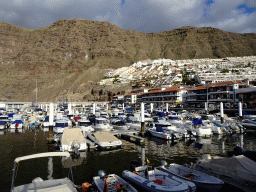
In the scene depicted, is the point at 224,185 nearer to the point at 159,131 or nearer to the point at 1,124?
→ the point at 159,131

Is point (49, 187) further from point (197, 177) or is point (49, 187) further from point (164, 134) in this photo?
point (164, 134)

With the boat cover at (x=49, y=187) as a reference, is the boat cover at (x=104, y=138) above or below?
below

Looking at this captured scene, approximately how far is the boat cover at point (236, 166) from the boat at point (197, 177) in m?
1.31

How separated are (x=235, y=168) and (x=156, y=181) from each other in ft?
17.9

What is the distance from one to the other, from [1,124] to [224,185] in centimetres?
4362

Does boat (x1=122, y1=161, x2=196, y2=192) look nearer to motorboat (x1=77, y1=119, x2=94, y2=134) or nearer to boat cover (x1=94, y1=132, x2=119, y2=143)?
boat cover (x1=94, y1=132, x2=119, y2=143)

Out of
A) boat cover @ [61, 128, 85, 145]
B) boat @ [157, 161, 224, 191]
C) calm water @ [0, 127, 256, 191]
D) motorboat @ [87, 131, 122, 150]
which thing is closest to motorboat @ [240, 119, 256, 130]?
calm water @ [0, 127, 256, 191]

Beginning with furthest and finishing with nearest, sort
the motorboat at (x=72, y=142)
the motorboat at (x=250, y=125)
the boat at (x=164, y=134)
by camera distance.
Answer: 1. the motorboat at (x=250, y=125)
2. the boat at (x=164, y=134)
3. the motorboat at (x=72, y=142)

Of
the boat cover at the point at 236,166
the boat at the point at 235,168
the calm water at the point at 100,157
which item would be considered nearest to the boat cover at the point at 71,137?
the calm water at the point at 100,157

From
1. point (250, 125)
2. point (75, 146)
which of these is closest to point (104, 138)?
point (75, 146)

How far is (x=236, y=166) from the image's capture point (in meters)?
13.1

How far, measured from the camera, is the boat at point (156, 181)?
11.5 metres

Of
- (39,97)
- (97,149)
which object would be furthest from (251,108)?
(39,97)

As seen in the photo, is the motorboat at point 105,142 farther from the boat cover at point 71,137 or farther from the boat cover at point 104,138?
the boat cover at point 71,137
